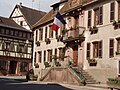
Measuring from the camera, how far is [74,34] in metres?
30.6

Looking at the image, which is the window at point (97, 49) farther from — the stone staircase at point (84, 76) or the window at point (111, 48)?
the stone staircase at point (84, 76)

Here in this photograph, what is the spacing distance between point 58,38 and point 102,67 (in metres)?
9.75

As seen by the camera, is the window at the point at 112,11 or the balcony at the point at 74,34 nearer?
the window at the point at 112,11

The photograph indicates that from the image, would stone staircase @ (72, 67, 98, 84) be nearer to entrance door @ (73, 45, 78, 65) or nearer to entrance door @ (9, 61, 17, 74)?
entrance door @ (73, 45, 78, 65)

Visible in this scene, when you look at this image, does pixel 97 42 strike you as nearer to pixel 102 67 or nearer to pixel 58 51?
pixel 102 67

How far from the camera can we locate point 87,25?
1158 inches

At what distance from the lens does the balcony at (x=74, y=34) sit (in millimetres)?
29719

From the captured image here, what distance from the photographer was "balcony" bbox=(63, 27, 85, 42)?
29.7 meters

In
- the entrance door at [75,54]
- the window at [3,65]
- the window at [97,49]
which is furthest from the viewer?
the window at [3,65]

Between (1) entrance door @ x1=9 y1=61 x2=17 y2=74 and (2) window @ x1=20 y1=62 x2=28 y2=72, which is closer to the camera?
(1) entrance door @ x1=9 y1=61 x2=17 y2=74

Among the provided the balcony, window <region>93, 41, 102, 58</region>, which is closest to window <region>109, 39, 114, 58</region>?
window <region>93, 41, 102, 58</region>

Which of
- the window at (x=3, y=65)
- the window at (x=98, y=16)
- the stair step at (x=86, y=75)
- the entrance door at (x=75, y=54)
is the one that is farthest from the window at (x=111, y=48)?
the window at (x=3, y=65)

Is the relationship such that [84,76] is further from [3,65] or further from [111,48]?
[3,65]

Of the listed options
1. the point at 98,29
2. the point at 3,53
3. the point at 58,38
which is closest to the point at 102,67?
the point at 98,29
